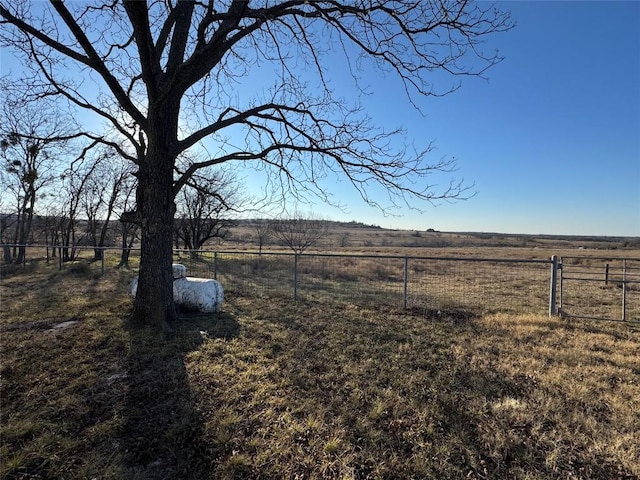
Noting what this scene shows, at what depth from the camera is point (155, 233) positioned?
19.2 feet

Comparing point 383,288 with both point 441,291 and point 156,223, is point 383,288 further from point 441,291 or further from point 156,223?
point 156,223

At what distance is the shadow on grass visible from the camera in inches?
99.1

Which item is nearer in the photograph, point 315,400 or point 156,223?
point 315,400

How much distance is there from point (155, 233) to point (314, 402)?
161 inches

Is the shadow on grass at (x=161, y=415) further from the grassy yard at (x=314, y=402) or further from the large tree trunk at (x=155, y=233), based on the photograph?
the large tree trunk at (x=155, y=233)

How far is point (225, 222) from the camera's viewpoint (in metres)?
29.8

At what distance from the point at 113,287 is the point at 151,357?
308 inches

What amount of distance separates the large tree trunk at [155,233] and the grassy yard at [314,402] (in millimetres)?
539

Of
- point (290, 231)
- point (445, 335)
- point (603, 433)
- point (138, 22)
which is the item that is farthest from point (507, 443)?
point (290, 231)

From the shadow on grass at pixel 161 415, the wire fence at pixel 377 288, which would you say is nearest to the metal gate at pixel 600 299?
the wire fence at pixel 377 288

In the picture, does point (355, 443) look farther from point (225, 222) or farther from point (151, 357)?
point (225, 222)

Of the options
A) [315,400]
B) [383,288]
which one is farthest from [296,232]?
[315,400]

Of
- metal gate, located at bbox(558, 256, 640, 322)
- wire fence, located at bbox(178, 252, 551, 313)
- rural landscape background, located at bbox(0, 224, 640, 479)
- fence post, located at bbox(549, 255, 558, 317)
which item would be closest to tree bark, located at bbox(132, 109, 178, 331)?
rural landscape background, located at bbox(0, 224, 640, 479)

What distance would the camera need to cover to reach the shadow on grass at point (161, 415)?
2518 millimetres
